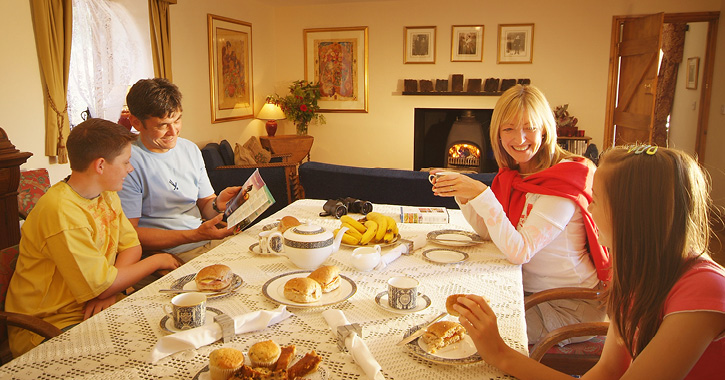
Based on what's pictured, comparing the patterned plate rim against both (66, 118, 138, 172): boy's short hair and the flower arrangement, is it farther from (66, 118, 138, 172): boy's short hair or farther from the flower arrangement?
the flower arrangement

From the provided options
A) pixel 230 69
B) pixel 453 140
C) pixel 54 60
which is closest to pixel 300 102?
pixel 230 69

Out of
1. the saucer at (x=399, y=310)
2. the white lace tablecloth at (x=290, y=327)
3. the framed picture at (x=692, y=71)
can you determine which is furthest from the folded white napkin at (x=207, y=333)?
the framed picture at (x=692, y=71)

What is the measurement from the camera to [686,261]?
3.34 feet

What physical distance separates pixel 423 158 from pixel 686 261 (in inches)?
259

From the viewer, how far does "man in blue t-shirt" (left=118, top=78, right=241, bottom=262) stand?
2203 millimetres

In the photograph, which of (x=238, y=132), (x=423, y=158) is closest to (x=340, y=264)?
(x=238, y=132)

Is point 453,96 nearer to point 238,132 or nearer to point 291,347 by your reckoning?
point 238,132

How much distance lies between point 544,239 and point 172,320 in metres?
1.19

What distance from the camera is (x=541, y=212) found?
1.79 m

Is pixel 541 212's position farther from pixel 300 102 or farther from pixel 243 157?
pixel 300 102

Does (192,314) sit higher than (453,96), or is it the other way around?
(453,96)

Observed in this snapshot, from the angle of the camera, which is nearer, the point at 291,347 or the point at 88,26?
the point at 291,347

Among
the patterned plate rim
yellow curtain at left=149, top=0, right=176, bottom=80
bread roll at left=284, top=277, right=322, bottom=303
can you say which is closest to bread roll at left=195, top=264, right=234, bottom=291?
bread roll at left=284, top=277, right=322, bottom=303

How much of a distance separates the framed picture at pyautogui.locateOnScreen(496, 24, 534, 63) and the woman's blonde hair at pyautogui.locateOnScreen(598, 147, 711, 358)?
20.4 feet
